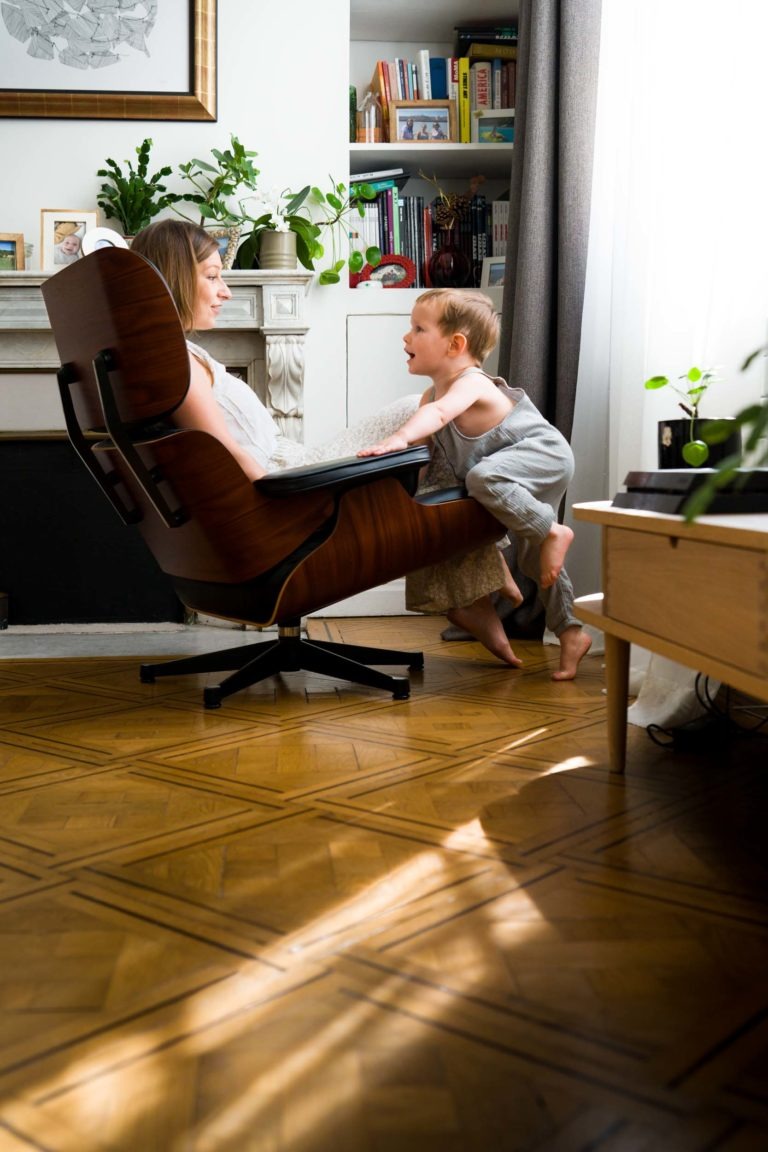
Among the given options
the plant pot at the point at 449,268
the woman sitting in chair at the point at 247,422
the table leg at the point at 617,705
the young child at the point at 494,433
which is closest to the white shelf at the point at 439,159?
the plant pot at the point at 449,268

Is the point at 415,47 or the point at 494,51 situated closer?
the point at 494,51

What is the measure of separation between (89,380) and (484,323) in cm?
99

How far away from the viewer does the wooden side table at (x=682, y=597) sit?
1263mm

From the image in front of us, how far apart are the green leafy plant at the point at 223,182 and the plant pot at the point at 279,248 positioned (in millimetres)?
119

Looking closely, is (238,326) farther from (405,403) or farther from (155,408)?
(155,408)

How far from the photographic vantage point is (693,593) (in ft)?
4.77

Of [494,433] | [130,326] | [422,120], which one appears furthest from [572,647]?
[422,120]

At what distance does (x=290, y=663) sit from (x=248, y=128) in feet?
6.87

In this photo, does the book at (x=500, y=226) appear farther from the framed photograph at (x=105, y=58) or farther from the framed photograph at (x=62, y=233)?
the framed photograph at (x=62, y=233)

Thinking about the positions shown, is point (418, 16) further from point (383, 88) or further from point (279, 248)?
point (279, 248)

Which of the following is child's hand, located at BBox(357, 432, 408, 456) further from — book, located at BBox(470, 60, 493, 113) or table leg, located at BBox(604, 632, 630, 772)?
book, located at BBox(470, 60, 493, 113)

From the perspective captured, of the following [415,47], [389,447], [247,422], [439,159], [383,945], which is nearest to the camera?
[383,945]

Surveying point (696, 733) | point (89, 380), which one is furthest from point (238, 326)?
point (696, 733)

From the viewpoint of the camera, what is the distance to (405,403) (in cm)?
284
